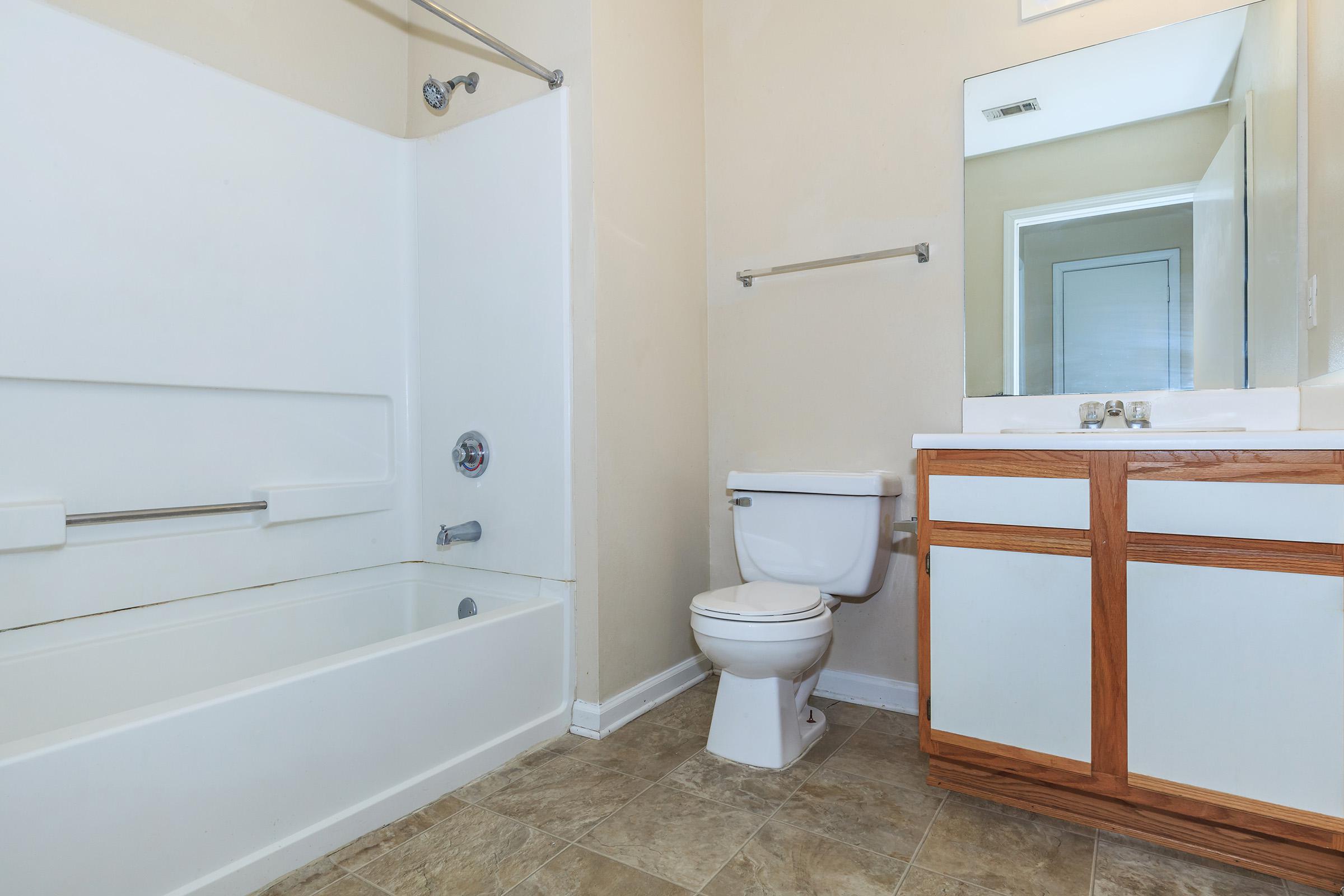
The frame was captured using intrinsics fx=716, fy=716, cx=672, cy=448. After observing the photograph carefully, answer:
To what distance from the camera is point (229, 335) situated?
1897 millimetres

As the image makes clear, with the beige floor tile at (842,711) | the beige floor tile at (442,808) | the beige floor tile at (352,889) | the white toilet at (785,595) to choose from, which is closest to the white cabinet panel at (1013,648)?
the white toilet at (785,595)

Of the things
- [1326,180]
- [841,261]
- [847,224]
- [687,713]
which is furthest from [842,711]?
[1326,180]

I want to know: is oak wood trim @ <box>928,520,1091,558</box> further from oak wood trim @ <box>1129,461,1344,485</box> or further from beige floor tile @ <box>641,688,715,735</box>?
beige floor tile @ <box>641,688,715,735</box>

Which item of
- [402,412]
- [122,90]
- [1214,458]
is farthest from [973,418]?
[122,90]

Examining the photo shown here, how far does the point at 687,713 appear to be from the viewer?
2.15m

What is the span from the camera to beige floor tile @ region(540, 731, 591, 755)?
1.91 m

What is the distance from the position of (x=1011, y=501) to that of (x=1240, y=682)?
506 mm

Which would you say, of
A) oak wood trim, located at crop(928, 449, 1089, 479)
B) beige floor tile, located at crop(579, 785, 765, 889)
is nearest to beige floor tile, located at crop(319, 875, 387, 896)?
beige floor tile, located at crop(579, 785, 765, 889)

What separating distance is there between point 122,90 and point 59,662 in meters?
1.32

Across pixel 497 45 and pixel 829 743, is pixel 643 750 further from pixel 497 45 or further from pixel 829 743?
pixel 497 45

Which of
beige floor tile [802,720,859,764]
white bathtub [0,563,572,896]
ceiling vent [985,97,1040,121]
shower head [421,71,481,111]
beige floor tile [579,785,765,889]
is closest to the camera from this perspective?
white bathtub [0,563,572,896]

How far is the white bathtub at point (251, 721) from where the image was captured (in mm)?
1127

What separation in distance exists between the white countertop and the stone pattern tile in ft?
2.64

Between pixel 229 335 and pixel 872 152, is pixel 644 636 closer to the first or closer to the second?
pixel 229 335
